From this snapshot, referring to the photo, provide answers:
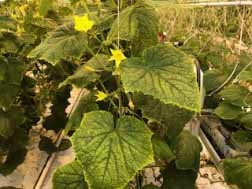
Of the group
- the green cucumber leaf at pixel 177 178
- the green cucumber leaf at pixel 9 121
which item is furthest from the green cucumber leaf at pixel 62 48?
the green cucumber leaf at pixel 9 121

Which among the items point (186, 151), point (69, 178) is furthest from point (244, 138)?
point (69, 178)

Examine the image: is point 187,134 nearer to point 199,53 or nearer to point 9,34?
point 199,53

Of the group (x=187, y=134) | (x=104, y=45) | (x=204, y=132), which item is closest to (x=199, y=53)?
(x=204, y=132)

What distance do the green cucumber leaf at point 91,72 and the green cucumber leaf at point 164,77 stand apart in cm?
9

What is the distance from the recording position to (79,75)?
81 cm

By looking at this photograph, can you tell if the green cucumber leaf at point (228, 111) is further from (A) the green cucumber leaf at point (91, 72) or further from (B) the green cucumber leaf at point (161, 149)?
(A) the green cucumber leaf at point (91, 72)

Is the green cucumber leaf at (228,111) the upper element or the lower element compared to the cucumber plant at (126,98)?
lower

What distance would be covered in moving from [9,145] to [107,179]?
30.6 inches

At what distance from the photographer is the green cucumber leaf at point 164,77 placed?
2.19 feet

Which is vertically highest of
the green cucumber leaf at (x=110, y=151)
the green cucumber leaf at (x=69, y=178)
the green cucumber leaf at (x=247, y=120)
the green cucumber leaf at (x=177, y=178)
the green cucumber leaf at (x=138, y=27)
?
the green cucumber leaf at (x=138, y=27)

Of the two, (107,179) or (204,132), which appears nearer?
(107,179)

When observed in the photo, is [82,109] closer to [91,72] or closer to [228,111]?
[91,72]

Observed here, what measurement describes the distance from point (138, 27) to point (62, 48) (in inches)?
5.6

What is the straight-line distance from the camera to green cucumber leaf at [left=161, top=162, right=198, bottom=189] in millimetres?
991
